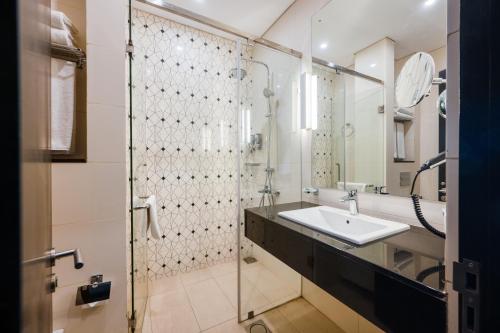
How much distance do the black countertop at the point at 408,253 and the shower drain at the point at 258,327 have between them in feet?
3.04

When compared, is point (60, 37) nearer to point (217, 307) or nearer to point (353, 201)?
point (353, 201)

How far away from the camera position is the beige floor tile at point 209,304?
5.36 feet

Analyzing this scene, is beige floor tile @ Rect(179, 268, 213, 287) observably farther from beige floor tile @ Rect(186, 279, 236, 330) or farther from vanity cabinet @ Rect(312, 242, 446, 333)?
vanity cabinet @ Rect(312, 242, 446, 333)

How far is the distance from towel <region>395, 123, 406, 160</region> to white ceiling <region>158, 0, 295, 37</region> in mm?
1526

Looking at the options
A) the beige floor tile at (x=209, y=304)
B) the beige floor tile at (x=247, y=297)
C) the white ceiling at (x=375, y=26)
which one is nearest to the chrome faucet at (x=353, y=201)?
the white ceiling at (x=375, y=26)

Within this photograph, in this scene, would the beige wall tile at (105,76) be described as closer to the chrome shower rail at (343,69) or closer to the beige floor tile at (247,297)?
the chrome shower rail at (343,69)

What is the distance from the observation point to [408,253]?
33.8 inches

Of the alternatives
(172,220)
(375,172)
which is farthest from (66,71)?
(375,172)

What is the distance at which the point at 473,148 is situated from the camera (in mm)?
393

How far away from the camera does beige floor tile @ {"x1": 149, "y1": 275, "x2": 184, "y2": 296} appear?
1987 mm

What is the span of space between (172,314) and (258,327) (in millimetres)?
712

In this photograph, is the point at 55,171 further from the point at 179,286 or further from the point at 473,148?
the point at 179,286

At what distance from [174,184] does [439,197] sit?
2097mm

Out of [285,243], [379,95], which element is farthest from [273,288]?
[379,95]
